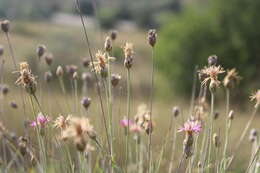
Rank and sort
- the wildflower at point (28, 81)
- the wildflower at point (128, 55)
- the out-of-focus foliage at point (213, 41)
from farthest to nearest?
the out-of-focus foliage at point (213, 41) < the wildflower at point (128, 55) < the wildflower at point (28, 81)

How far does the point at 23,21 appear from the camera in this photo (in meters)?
31.1

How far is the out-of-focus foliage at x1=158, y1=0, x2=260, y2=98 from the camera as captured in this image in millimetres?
14750

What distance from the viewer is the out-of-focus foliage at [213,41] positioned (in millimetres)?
14750

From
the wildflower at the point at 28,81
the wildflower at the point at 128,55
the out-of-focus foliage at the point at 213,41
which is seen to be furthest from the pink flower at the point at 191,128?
the out-of-focus foliage at the point at 213,41

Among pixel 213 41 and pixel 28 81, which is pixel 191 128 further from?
pixel 213 41

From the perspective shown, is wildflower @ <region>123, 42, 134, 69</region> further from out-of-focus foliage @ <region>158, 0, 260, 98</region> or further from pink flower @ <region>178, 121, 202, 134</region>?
out-of-focus foliage @ <region>158, 0, 260, 98</region>

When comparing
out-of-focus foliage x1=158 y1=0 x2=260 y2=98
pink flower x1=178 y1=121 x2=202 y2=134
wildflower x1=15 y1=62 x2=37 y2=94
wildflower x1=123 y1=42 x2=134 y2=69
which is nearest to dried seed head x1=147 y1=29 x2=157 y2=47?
wildflower x1=123 y1=42 x2=134 y2=69

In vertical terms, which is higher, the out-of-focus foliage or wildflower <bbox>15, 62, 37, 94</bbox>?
the out-of-focus foliage

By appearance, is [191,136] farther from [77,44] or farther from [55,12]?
[55,12]

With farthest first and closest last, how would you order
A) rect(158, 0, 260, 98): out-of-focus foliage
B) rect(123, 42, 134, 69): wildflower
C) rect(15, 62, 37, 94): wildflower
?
rect(158, 0, 260, 98): out-of-focus foliage → rect(123, 42, 134, 69): wildflower → rect(15, 62, 37, 94): wildflower

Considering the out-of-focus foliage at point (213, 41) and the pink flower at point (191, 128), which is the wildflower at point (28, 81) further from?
the out-of-focus foliage at point (213, 41)

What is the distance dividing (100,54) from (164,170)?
72.3 inches

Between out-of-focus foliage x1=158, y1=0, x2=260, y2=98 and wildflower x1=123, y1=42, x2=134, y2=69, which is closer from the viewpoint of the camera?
wildflower x1=123, y1=42, x2=134, y2=69

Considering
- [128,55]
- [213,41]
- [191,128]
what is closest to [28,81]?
[128,55]
